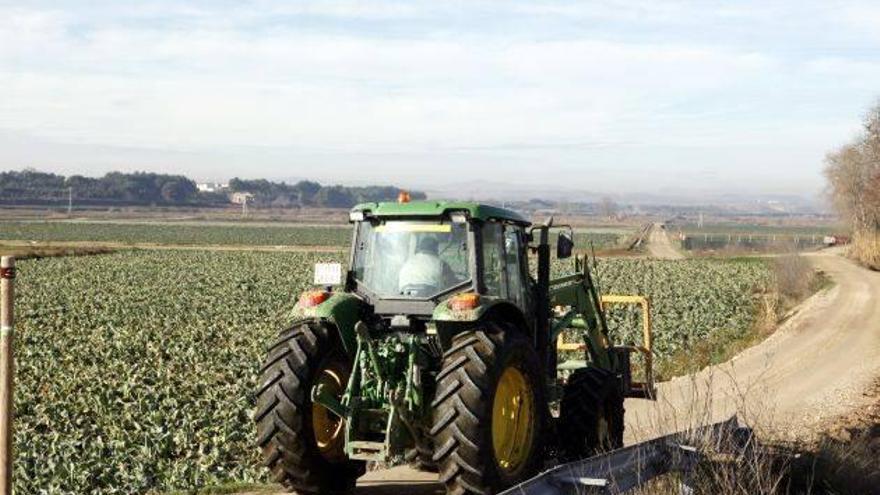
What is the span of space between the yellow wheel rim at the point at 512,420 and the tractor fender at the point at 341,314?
5.02ft

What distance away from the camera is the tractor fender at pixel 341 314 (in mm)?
9594

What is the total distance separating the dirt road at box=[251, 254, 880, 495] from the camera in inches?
455

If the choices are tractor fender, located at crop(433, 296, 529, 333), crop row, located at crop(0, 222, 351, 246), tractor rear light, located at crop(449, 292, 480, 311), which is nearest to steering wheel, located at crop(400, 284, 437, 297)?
tractor fender, located at crop(433, 296, 529, 333)

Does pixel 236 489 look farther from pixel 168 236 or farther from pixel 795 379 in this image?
pixel 168 236

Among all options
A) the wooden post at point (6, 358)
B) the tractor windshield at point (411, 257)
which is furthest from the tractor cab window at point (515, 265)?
the wooden post at point (6, 358)

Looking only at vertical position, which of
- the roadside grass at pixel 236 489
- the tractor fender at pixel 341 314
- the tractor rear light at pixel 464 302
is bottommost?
the roadside grass at pixel 236 489

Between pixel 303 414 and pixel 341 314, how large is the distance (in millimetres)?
1006

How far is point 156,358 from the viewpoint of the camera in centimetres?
2312

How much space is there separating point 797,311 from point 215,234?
82.5 m

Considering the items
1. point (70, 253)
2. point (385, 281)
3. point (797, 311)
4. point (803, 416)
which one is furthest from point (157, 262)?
point (385, 281)

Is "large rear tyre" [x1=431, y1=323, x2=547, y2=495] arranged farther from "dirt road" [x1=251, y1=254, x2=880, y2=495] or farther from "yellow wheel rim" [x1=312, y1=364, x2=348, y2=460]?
"dirt road" [x1=251, y1=254, x2=880, y2=495]

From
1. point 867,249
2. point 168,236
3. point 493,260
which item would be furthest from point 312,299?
point 168,236

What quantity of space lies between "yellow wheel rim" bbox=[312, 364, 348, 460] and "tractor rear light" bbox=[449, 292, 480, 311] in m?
1.50

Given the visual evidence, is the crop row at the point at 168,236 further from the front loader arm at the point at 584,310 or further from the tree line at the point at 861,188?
the front loader arm at the point at 584,310
